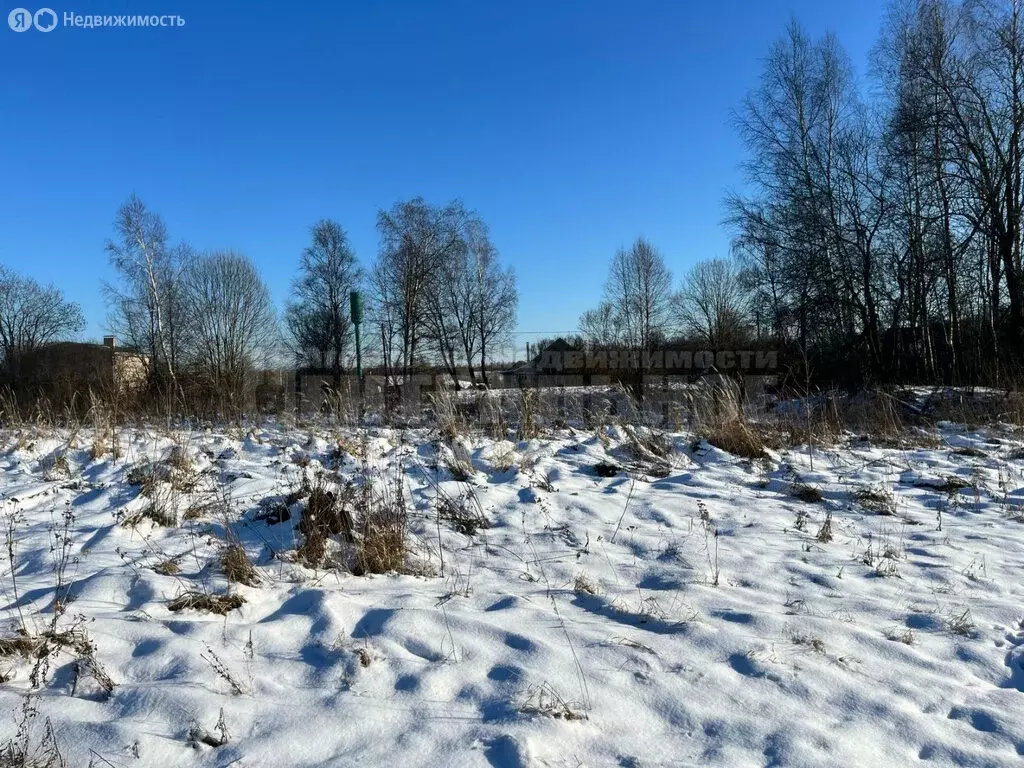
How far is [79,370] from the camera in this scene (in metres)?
12.0

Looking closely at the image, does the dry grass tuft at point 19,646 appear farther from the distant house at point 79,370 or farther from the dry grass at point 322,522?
the distant house at point 79,370

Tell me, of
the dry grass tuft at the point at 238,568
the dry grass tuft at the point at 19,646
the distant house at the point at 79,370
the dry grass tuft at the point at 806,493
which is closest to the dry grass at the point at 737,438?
the dry grass tuft at the point at 806,493

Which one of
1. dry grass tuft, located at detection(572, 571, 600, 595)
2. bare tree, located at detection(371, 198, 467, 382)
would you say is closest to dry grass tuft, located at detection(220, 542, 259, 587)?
dry grass tuft, located at detection(572, 571, 600, 595)

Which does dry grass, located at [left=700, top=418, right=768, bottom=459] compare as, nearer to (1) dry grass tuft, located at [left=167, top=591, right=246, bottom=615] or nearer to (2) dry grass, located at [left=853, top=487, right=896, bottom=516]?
(2) dry grass, located at [left=853, top=487, right=896, bottom=516]

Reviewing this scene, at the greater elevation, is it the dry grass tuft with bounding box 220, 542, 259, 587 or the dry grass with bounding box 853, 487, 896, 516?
the dry grass tuft with bounding box 220, 542, 259, 587

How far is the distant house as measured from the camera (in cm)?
943

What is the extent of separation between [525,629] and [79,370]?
42.9ft

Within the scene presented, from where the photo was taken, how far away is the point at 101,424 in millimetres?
6059

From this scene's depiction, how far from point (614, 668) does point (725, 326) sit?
36328 mm

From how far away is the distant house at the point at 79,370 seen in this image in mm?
9430

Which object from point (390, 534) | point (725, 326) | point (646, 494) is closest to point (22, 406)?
point (390, 534)

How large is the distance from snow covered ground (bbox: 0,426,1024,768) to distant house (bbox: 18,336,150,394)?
545cm

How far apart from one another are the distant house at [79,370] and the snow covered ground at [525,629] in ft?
17.9

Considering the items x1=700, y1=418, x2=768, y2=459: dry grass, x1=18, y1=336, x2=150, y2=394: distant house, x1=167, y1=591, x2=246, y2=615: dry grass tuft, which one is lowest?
x1=167, y1=591, x2=246, y2=615: dry grass tuft
